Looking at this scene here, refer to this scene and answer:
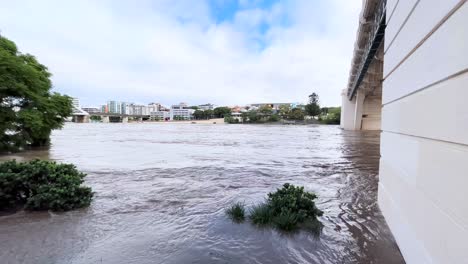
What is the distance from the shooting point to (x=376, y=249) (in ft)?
10.5

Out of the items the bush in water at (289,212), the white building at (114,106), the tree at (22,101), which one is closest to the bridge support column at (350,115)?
the tree at (22,101)

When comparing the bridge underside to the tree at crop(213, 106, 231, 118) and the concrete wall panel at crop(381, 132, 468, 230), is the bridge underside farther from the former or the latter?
the tree at crop(213, 106, 231, 118)

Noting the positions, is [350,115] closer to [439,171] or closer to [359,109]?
[359,109]

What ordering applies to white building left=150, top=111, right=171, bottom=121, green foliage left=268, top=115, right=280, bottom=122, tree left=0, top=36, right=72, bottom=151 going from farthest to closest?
1. white building left=150, top=111, right=171, bottom=121
2. green foliage left=268, top=115, right=280, bottom=122
3. tree left=0, top=36, right=72, bottom=151

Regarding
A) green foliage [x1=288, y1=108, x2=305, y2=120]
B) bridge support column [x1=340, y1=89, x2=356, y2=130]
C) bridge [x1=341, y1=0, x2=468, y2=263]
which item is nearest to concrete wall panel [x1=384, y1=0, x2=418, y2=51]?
bridge [x1=341, y1=0, x2=468, y2=263]

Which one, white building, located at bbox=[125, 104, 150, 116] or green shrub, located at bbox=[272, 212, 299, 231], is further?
white building, located at bbox=[125, 104, 150, 116]

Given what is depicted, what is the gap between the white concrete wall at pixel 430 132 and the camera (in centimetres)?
152

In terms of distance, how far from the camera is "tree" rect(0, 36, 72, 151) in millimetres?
10766

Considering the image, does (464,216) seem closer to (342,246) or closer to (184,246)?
(342,246)

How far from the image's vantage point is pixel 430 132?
2.03 m

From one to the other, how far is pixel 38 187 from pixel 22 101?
1085 centimetres

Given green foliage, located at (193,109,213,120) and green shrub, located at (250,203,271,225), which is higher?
green foliage, located at (193,109,213,120)

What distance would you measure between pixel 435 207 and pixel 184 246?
2.58 m

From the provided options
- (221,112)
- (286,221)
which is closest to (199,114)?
(221,112)
